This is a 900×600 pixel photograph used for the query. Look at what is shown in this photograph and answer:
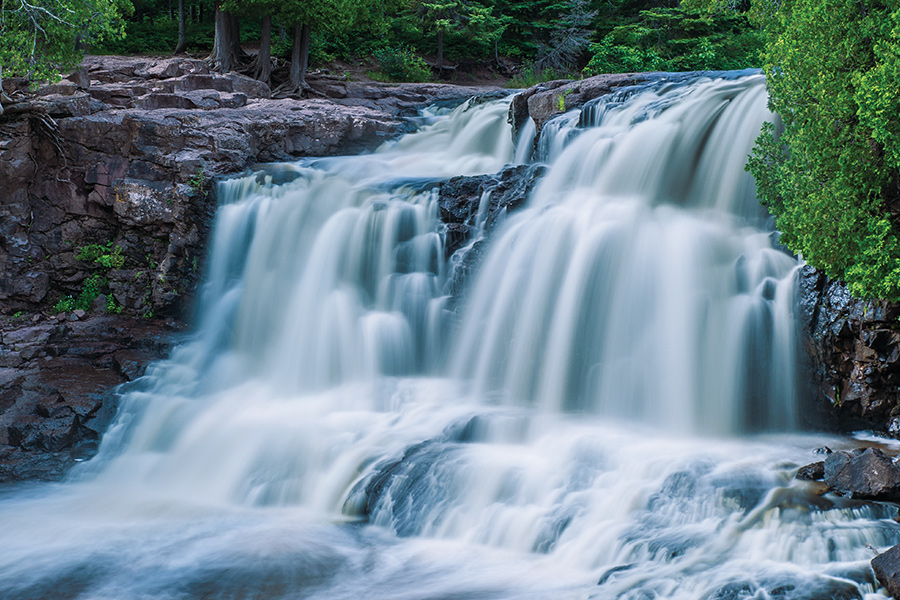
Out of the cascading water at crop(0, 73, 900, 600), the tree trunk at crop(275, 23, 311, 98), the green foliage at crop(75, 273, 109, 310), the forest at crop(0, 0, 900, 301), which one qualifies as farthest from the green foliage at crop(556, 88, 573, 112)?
the tree trunk at crop(275, 23, 311, 98)

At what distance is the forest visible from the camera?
24.4 ft

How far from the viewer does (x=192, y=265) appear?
42.1ft

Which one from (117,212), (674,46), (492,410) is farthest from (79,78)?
(674,46)

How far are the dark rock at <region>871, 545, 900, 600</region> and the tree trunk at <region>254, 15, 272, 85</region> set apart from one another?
19.5 m

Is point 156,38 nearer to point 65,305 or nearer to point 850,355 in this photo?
point 65,305

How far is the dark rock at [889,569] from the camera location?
516 centimetres

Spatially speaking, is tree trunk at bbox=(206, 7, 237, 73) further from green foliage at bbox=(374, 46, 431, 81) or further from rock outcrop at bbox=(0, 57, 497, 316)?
rock outcrop at bbox=(0, 57, 497, 316)

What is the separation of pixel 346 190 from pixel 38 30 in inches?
239

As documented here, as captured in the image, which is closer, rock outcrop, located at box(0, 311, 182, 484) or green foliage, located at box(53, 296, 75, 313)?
rock outcrop, located at box(0, 311, 182, 484)

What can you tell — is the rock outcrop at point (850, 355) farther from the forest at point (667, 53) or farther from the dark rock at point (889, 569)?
the dark rock at point (889, 569)

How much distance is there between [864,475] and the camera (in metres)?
6.25

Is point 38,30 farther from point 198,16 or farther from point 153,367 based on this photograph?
point 198,16

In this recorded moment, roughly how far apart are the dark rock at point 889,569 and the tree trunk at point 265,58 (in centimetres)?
1947

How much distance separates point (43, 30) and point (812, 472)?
43.3 feet
